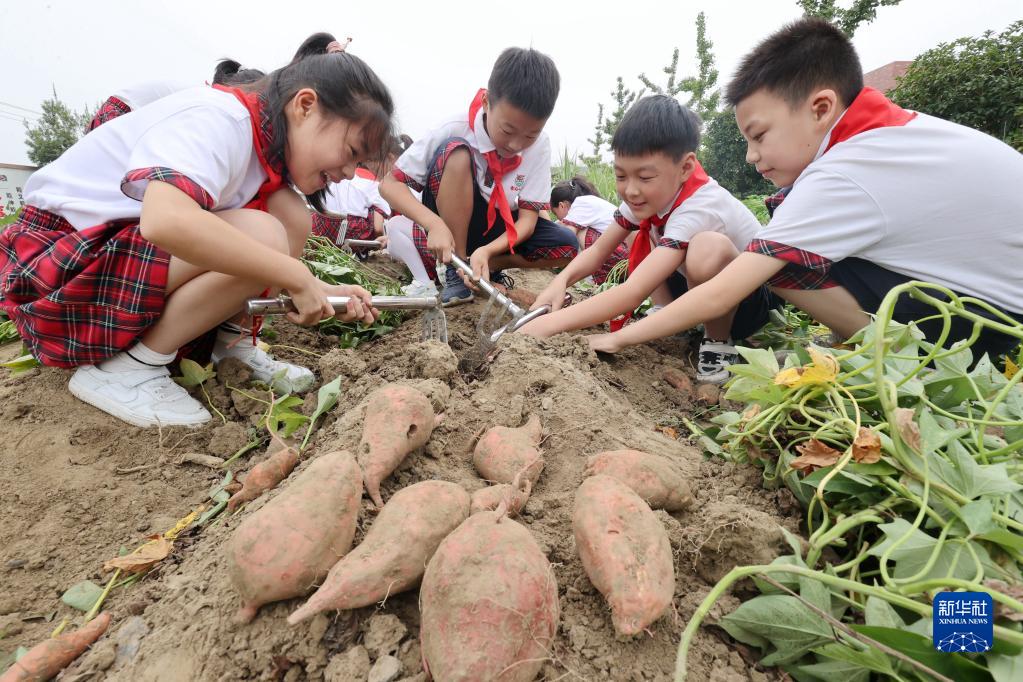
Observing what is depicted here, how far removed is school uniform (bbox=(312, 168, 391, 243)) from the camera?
3.77 metres

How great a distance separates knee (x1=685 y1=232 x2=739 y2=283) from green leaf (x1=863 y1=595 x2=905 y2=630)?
1521 mm

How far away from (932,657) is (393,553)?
26.2 inches

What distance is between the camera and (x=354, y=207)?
177 inches

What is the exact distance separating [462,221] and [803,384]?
234cm

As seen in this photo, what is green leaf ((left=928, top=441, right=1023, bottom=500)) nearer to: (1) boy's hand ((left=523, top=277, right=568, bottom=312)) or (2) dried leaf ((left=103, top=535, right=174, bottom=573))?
(2) dried leaf ((left=103, top=535, right=174, bottom=573))

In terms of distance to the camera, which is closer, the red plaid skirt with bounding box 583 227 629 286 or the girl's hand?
the girl's hand

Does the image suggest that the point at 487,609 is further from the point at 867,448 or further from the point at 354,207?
the point at 354,207

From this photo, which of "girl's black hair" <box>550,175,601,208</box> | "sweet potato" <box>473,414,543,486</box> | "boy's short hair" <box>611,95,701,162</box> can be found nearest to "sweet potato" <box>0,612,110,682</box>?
"sweet potato" <box>473,414,543,486</box>

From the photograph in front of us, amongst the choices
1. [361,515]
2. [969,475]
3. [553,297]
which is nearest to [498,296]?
[553,297]

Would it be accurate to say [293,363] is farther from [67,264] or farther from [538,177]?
[538,177]

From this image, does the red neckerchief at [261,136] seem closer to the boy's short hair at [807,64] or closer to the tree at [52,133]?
the boy's short hair at [807,64]

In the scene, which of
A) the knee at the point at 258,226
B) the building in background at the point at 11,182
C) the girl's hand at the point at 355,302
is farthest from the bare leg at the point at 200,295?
the building in background at the point at 11,182

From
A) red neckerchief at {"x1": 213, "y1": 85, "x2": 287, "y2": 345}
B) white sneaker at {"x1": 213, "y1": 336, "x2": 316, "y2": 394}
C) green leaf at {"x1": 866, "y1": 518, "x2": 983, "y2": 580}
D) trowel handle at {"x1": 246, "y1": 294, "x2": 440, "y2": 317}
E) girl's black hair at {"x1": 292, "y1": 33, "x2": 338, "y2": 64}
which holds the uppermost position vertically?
girl's black hair at {"x1": 292, "y1": 33, "x2": 338, "y2": 64}

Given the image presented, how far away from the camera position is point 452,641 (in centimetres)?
62
